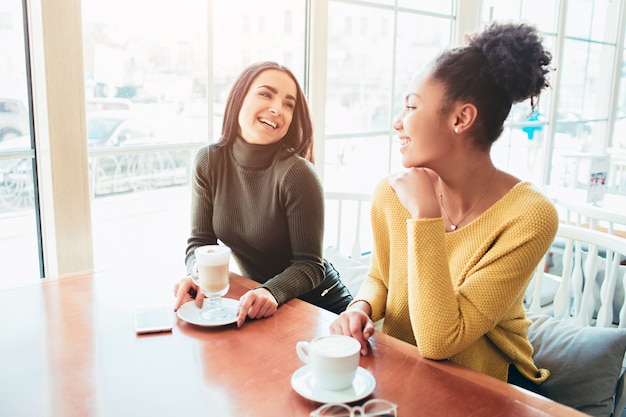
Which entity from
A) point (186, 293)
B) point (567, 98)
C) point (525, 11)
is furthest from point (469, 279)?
point (567, 98)

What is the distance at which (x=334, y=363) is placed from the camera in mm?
973

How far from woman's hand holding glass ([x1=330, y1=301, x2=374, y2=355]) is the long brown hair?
69 cm

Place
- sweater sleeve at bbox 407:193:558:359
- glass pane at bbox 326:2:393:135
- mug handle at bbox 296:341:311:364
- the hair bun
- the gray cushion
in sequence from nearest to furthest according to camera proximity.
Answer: mug handle at bbox 296:341:311:364, sweater sleeve at bbox 407:193:558:359, the hair bun, the gray cushion, glass pane at bbox 326:2:393:135

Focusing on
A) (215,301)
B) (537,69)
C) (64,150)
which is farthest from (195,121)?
(537,69)

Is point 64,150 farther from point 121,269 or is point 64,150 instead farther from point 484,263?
point 484,263

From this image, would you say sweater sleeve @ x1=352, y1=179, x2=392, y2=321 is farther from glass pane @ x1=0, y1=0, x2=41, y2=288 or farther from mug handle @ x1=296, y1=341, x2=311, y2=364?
glass pane @ x1=0, y1=0, x2=41, y2=288

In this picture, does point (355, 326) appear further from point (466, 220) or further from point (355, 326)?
point (466, 220)

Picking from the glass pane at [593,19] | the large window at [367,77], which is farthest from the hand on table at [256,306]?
the glass pane at [593,19]

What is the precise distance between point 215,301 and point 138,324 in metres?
0.19

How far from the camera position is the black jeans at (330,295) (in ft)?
5.94

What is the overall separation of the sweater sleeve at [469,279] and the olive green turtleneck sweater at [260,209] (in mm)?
474

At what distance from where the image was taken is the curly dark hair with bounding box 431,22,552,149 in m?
1.28

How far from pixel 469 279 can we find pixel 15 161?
149cm

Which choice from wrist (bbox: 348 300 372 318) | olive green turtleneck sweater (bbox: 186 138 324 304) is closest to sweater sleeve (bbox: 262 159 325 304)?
olive green turtleneck sweater (bbox: 186 138 324 304)
